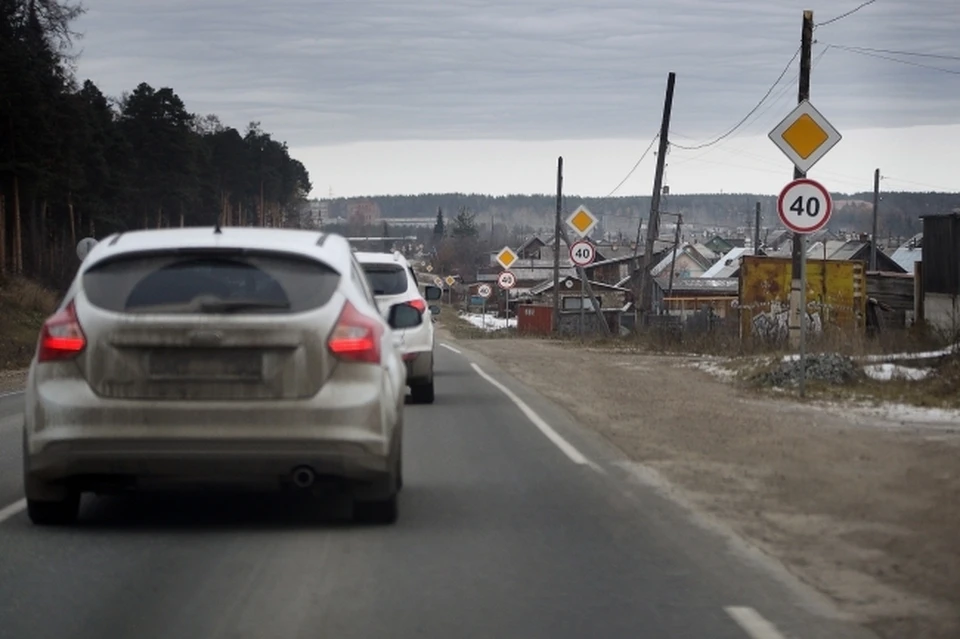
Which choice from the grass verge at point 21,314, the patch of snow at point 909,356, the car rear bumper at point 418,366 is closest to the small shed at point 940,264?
the patch of snow at point 909,356

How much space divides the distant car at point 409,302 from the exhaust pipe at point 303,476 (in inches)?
383

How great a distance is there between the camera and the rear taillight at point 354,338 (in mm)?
8328

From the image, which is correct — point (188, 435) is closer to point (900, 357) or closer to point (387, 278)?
point (387, 278)

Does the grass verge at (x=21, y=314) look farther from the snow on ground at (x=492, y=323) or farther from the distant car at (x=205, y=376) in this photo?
the distant car at (x=205, y=376)

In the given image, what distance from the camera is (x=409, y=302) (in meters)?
18.5

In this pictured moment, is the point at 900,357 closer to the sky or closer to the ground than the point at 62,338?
closer to the ground

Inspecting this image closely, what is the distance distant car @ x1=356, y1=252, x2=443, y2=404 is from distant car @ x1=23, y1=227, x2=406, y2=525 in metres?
9.65

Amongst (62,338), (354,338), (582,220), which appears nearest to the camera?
(62,338)

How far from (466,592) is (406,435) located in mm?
7369

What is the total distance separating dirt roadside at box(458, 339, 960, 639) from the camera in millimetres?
7598

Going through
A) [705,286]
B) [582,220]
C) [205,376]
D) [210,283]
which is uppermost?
[582,220]

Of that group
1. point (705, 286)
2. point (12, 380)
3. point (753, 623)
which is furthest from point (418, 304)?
point (705, 286)

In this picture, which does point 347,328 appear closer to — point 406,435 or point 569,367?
point 406,435

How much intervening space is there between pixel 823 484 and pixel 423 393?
8.21 meters
